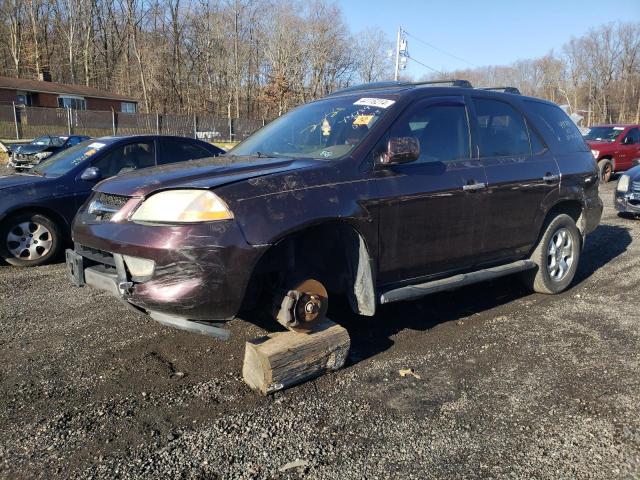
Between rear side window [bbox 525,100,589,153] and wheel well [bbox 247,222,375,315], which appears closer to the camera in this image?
wheel well [bbox 247,222,375,315]

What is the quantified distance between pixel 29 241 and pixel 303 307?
4.47 m

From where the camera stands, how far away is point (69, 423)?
2.88m

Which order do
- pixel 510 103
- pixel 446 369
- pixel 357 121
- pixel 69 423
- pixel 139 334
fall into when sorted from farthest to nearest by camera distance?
pixel 510 103, pixel 139 334, pixel 357 121, pixel 446 369, pixel 69 423

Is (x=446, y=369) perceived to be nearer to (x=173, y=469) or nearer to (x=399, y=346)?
(x=399, y=346)

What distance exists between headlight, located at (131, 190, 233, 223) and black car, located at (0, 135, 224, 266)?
3.78 m

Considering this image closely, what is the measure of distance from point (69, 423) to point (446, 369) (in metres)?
2.42

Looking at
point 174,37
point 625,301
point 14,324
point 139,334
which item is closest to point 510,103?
point 625,301

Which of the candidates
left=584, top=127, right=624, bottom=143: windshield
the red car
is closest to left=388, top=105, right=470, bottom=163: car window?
the red car

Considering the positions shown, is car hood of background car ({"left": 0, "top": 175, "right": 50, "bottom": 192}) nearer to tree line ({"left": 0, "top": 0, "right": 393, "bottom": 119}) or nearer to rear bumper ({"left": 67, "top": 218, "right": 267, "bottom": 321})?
rear bumper ({"left": 67, "top": 218, "right": 267, "bottom": 321})

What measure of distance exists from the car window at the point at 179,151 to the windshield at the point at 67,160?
0.84m

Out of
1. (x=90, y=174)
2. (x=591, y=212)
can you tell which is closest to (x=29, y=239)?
(x=90, y=174)

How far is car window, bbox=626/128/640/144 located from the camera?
16.0 metres

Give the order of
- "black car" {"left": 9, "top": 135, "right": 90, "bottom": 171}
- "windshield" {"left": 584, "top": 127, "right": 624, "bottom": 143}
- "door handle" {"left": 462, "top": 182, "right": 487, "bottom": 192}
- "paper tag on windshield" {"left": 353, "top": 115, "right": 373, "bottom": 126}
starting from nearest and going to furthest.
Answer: "paper tag on windshield" {"left": 353, "top": 115, "right": 373, "bottom": 126}, "door handle" {"left": 462, "top": 182, "right": 487, "bottom": 192}, "windshield" {"left": 584, "top": 127, "right": 624, "bottom": 143}, "black car" {"left": 9, "top": 135, "right": 90, "bottom": 171}

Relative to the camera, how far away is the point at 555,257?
5246 millimetres
